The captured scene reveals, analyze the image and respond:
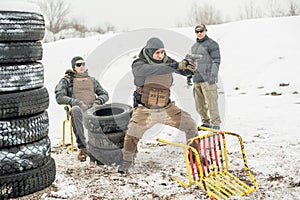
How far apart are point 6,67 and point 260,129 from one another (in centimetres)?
441

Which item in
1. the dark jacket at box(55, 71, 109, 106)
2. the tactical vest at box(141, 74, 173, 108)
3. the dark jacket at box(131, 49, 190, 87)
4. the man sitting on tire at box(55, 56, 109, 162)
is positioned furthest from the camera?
the dark jacket at box(55, 71, 109, 106)

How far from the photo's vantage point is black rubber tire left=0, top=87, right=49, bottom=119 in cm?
347

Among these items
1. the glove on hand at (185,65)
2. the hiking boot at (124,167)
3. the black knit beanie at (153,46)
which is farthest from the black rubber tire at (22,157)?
the glove on hand at (185,65)

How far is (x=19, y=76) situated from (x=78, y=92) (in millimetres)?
1684

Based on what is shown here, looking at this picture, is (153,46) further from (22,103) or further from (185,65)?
(22,103)

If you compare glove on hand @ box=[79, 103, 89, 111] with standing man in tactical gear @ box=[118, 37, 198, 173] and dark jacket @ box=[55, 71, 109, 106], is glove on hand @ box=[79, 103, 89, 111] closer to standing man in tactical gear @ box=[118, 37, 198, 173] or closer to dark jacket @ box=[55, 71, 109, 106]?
dark jacket @ box=[55, 71, 109, 106]

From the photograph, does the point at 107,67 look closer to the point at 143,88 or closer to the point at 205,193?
the point at 143,88

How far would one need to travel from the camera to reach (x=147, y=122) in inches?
170

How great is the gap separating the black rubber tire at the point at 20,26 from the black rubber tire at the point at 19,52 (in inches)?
2.1

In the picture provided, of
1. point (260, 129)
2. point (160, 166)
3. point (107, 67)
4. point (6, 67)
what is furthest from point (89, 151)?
point (107, 67)

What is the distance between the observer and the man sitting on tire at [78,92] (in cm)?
491

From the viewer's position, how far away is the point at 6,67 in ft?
11.3

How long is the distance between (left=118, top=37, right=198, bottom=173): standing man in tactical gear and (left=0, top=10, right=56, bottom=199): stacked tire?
1.08 m

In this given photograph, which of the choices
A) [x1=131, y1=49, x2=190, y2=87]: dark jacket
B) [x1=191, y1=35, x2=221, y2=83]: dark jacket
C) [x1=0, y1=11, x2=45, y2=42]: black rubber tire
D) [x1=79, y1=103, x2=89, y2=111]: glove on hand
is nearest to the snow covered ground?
[x1=79, y1=103, x2=89, y2=111]: glove on hand
